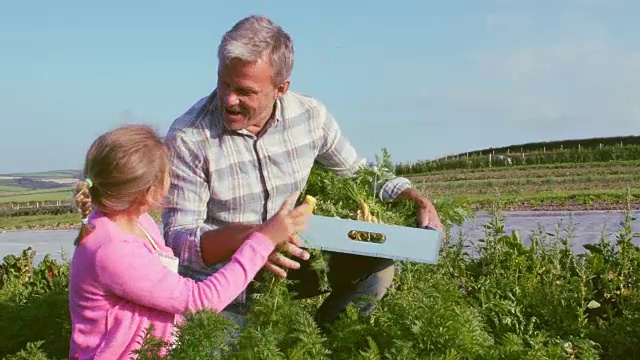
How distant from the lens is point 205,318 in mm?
3045

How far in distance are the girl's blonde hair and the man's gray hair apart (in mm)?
765

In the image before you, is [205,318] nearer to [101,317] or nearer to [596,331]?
[101,317]

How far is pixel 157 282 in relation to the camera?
351 centimetres

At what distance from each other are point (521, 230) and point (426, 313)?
872cm

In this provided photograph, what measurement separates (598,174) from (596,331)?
673 inches

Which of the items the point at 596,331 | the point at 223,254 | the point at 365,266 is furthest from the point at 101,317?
the point at 596,331

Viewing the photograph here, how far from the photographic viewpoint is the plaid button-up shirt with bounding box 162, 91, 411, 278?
4422 mm

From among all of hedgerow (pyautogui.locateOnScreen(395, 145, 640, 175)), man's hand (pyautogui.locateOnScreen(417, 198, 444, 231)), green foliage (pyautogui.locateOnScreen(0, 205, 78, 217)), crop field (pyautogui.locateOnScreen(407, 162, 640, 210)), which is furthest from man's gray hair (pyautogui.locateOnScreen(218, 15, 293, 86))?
hedgerow (pyautogui.locateOnScreen(395, 145, 640, 175))

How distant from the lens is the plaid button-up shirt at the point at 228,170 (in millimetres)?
4422

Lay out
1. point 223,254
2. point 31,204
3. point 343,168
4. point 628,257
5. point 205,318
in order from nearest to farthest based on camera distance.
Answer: point 205,318, point 223,254, point 343,168, point 628,257, point 31,204

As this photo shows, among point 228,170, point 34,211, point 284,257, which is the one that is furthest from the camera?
point 34,211

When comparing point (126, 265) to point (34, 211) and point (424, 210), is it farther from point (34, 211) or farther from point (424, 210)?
point (34, 211)

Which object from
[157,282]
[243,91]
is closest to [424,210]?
[243,91]

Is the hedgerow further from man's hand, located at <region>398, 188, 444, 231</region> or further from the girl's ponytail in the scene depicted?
the girl's ponytail
